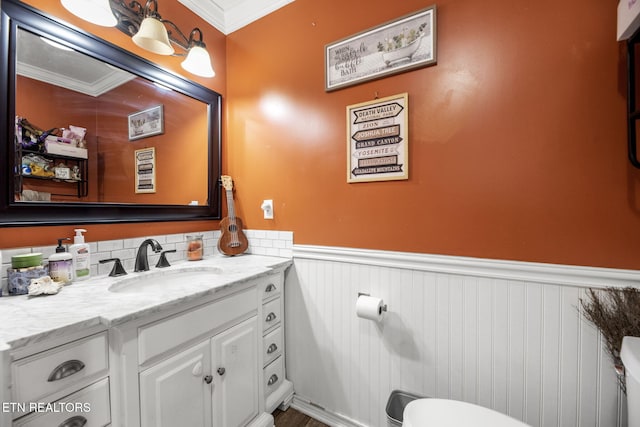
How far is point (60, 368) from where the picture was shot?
73 cm

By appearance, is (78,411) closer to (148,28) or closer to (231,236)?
(231,236)

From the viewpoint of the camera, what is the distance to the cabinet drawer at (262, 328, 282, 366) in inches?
58.5

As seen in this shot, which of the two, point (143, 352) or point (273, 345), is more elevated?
point (143, 352)

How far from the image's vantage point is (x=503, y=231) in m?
1.10

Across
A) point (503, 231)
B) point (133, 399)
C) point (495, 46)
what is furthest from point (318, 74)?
point (133, 399)

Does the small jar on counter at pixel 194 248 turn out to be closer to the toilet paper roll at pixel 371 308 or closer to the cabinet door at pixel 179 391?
the cabinet door at pixel 179 391

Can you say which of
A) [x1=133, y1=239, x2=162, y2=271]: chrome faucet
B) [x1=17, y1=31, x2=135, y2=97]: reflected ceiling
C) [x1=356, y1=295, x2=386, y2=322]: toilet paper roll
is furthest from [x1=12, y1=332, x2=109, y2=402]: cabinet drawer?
[x1=17, y1=31, x2=135, y2=97]: reflected ceiling

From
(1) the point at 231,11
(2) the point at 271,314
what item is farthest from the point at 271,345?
(1) the point at 231,11

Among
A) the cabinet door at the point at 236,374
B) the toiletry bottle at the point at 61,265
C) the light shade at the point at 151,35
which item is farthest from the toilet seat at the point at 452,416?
the light shade at the point at 151,35

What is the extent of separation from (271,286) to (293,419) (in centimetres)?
79

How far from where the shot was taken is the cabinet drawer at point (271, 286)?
1.43 m

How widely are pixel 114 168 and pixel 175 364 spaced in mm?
1030

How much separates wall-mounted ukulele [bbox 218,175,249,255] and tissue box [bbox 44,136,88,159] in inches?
31.1

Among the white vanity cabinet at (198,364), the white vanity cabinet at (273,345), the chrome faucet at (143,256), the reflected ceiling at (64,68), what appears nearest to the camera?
the white vanity cabinet at (198,364)
